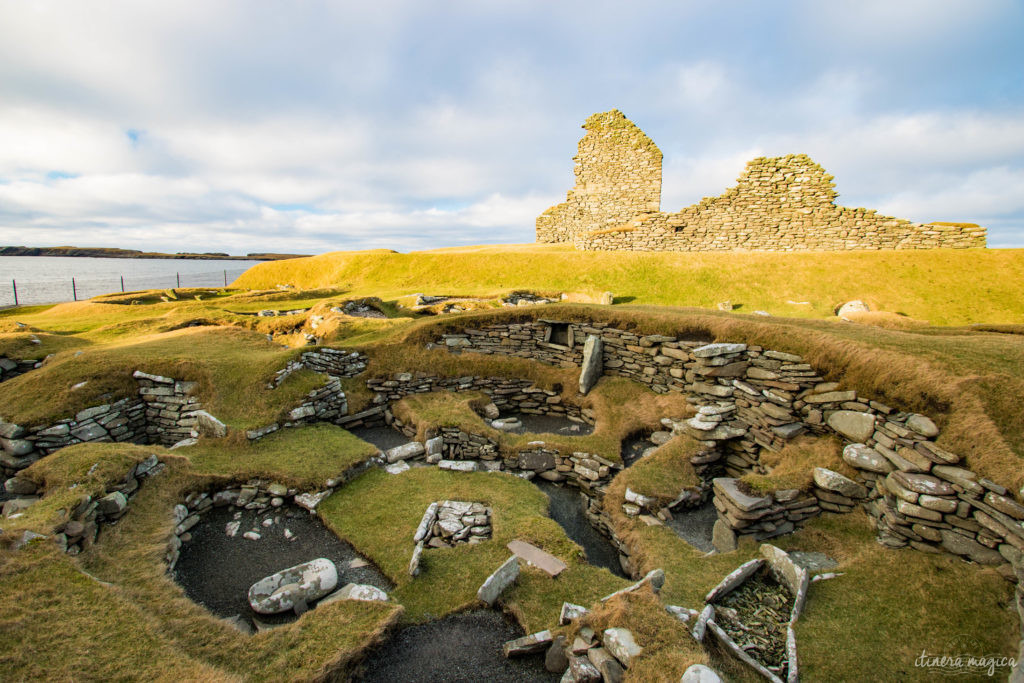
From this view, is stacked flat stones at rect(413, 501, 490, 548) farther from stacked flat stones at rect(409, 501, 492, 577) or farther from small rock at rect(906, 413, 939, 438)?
small rock at rect(906, 413, 939, 438)

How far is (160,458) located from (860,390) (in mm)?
16925

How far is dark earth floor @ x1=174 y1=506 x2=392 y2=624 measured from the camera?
297 inches

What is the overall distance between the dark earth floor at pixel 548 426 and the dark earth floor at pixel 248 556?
6.85 m

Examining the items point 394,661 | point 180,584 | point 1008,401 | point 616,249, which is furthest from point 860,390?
point 616,249

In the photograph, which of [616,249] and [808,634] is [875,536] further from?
[616,249]

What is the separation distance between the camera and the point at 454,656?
6.11m

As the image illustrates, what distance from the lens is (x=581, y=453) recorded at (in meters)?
12.1

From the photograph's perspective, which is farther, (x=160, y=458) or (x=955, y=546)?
(x=160, y=458)

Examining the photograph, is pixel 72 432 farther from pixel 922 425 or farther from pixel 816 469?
pixel 922 425

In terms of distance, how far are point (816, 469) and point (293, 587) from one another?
439 inches

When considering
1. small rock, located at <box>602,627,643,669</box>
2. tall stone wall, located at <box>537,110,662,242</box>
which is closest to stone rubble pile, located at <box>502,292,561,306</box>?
tall stone wall, located at <box>537,110,662,242</box>

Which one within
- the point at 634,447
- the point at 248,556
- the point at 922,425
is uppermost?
the point at 922,425

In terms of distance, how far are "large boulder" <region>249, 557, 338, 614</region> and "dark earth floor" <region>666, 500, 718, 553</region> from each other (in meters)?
7.69

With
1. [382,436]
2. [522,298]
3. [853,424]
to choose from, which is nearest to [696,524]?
[853,424]
